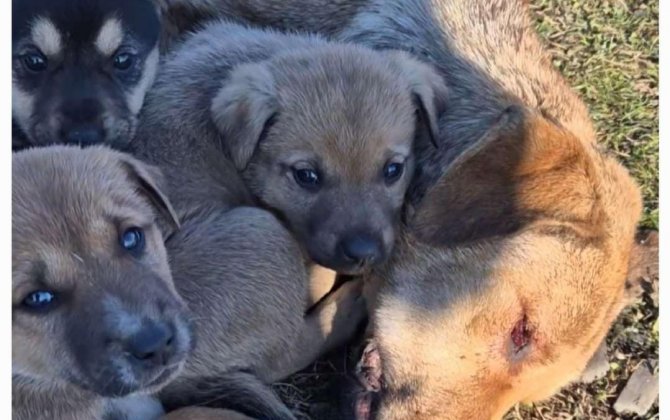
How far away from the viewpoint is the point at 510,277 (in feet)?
13.5

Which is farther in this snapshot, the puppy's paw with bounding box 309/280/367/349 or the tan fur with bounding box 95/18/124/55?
the puppy's paw with bounding box 309/280/367/349

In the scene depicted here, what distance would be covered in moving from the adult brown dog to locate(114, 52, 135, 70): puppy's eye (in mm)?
1534

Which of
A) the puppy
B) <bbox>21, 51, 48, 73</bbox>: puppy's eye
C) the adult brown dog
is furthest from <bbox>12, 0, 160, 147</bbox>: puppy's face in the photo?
the adult brown dog

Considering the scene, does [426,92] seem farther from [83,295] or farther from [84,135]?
[83,295]

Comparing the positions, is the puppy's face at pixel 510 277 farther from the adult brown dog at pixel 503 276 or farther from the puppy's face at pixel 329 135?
the puppy's face at pixel 329 135

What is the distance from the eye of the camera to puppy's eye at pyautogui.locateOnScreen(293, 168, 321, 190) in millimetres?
4527

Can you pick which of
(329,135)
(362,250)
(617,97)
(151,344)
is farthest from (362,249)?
(617,97)

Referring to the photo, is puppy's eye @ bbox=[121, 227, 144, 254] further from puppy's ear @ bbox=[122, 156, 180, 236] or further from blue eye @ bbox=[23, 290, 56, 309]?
blue eye @ bbox=[23, 290, 56, 309]

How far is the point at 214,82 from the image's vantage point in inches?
194

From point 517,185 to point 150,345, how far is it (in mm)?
1567

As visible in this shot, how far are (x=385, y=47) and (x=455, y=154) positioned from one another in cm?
91

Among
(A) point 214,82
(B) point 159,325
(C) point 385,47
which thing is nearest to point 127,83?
(A) point 214,82

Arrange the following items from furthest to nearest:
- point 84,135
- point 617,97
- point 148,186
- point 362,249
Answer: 1. point 617,97
2. point 84,135
3. point 362,249
4. point 148,186

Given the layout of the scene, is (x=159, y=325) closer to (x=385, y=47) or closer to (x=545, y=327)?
(x=545, y=327)
